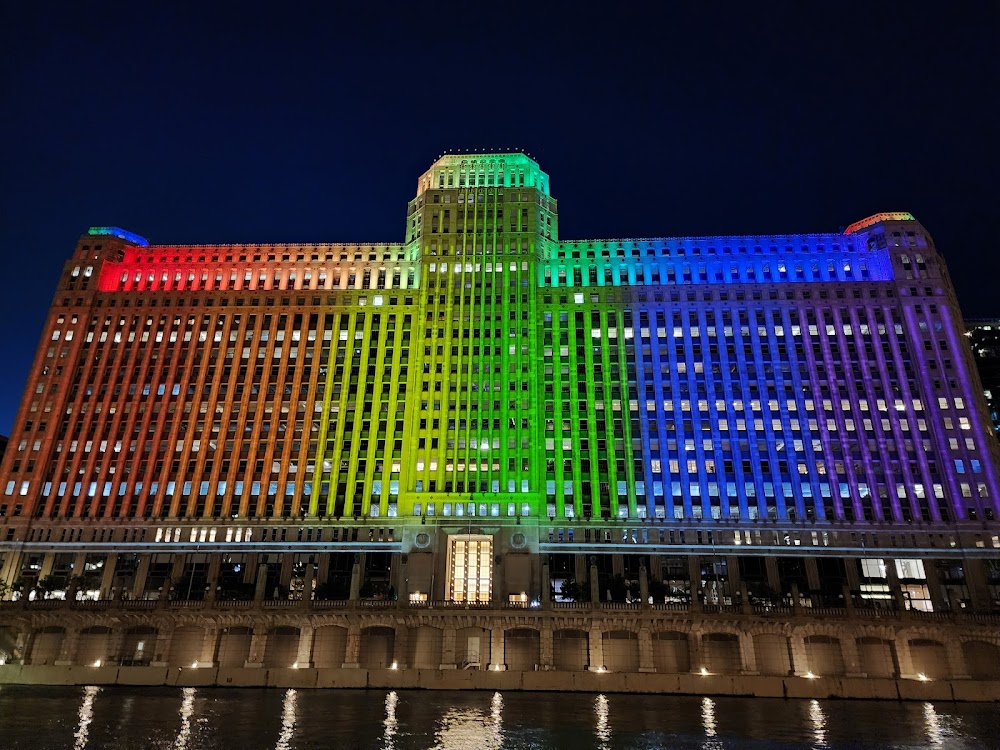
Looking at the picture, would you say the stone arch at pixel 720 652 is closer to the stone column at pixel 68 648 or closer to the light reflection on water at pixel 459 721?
the light reflection on water at pixel 459 721

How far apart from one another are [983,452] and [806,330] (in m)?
35.6

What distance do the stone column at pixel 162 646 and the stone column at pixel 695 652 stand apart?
61629 millimetres

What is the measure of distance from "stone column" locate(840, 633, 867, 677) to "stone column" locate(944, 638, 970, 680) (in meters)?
9.23

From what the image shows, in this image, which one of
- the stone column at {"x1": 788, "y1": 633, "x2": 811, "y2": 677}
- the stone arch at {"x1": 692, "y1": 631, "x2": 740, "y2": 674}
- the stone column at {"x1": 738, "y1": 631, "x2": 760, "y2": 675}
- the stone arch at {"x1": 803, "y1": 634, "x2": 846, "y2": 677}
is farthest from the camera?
the stone arch at {"x1": 692, "y1": 631, "x2": 740, "y2": 674}

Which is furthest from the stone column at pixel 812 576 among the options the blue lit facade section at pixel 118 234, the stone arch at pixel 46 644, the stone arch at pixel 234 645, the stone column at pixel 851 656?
the blue lit facade section at pixel 118 234

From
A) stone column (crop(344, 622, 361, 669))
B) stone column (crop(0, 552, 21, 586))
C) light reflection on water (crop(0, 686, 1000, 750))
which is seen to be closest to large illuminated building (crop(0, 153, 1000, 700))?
stone column (crop(0, 552, 21, 586))

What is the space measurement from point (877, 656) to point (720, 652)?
1764cm

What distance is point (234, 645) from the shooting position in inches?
3221

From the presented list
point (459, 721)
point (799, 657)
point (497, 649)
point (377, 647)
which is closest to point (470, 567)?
point (377, 647)

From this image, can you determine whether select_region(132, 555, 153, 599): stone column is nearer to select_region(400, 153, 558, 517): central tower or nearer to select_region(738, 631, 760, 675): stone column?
select_region(400, 153, 558, 517): central tower

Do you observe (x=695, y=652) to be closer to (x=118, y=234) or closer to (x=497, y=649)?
(x=497, y=649)

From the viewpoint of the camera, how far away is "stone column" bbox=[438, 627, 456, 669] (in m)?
79.8

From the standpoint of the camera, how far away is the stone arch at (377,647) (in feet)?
266

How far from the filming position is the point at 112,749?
49.8 m
